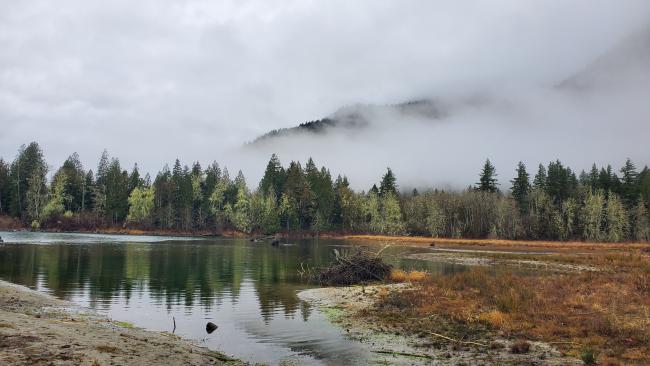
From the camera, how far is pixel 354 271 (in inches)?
1597

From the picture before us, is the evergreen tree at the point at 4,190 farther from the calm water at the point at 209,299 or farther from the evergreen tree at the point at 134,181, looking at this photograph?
the calm water at the point at 209,299

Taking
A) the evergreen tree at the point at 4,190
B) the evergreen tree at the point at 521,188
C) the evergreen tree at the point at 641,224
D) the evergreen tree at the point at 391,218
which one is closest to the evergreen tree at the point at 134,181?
the evergreen tree at the point at 4,190

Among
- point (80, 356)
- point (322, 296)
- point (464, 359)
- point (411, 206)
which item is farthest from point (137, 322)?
point (411, 206)

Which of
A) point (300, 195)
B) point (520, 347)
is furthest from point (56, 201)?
point (520, 347)

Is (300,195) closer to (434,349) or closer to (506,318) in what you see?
(506,318)

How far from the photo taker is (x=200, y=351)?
16828 mm

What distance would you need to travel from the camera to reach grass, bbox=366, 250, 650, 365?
17203 millimetres

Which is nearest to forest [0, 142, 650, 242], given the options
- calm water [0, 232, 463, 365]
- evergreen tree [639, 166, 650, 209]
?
evergreen tree [639, 166, 650, 209]

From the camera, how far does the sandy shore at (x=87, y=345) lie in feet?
41.3

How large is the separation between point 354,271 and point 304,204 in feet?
441

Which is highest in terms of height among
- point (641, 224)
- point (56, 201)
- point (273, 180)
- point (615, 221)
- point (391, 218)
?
point (273, 180)

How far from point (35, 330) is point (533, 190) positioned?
594ft

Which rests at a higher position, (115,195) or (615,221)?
(115,195)

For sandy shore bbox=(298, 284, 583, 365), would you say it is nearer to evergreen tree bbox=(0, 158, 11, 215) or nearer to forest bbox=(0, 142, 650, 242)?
forest bbox=(0, 142, 650, 242)
